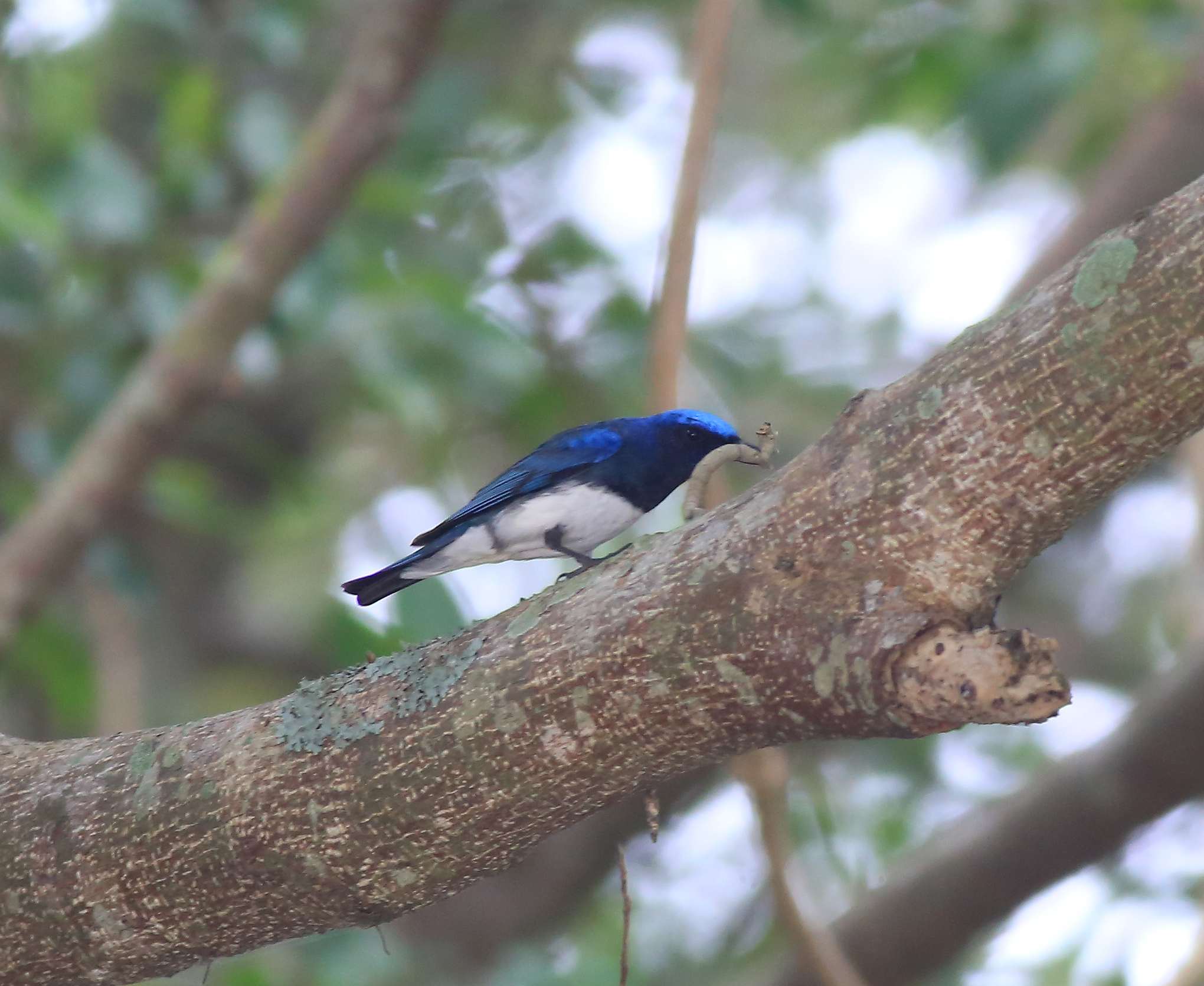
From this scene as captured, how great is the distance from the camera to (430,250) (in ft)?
18.8

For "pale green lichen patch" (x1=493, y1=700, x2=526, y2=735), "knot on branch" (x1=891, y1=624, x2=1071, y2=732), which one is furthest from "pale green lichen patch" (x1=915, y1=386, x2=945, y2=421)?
"pale green lichen patch" (x1=493, y1=700, x2=526, y2=735)

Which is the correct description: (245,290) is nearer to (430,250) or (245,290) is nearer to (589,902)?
(430,250)

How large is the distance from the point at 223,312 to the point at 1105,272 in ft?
10.1

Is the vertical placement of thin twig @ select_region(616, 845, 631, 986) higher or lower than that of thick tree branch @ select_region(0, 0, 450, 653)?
lower

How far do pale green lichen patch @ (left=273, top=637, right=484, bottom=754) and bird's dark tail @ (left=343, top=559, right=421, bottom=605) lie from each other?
1.10 meters

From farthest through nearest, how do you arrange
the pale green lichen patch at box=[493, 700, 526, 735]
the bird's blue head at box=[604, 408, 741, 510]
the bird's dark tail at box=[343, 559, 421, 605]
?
the bird's blue head at box=[604, 408, 741, 510] < the bird's dark tail at box=[343, 559, 421, 605] < the pale green lichen patch at box=[493, 700, 526, 735]

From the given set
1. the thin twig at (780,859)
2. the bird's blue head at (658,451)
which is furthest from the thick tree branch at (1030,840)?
the bird's blue head at (658,451)

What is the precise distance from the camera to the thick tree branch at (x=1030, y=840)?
14.1 feet

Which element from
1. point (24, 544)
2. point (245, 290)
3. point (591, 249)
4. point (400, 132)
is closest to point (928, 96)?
point (591, 249)

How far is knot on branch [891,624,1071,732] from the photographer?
178 centimetres

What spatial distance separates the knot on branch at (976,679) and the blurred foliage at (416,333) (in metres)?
1.55

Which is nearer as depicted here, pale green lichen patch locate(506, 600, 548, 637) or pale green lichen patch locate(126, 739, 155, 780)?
pale green lichen patch locate(506, 600, 548, 637)

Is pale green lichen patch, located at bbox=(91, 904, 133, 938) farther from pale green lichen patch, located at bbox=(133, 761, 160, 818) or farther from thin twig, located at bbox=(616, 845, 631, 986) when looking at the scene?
thin twig, located at bbox=(616, 845, 631, 986)

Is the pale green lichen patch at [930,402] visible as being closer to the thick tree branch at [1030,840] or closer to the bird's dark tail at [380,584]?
the bird's dark tail at [380,584]
